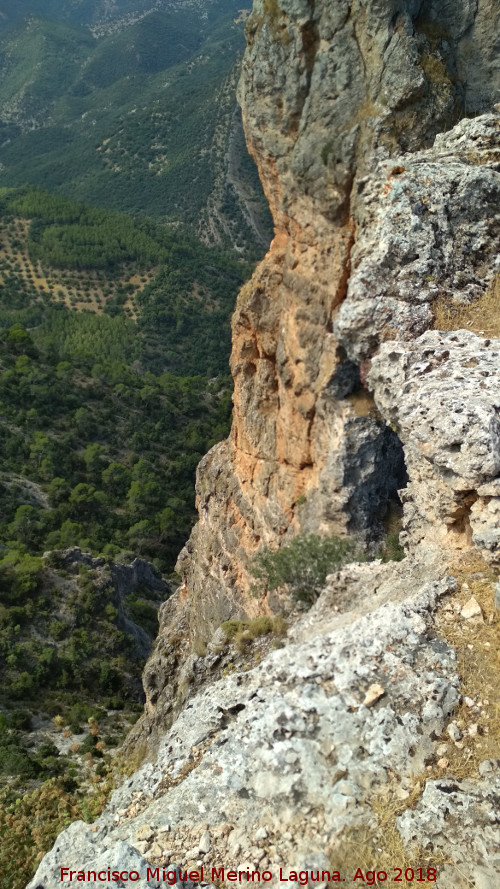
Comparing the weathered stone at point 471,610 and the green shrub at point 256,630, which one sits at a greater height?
the weathered stone at point 471,610

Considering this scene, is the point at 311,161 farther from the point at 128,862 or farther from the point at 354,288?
the point at 128,862

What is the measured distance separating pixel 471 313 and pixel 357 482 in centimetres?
638

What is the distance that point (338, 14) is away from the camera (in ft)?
52.3

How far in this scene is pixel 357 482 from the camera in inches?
653

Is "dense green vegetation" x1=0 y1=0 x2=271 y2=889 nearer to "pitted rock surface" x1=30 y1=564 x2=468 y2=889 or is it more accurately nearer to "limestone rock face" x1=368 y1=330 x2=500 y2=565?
"pitted rock surface" x1=30 y1=564 x2=468 y2=889

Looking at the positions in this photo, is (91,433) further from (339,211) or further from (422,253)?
(422,253)

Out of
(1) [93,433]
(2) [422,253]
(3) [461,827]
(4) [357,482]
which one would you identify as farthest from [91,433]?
(3) [461,827]

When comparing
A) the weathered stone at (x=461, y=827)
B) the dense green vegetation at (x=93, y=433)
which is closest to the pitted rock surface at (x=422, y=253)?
the weathered stone at (x=461, y=827)

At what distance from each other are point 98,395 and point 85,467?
10.2 m

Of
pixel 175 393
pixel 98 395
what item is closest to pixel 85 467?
pixel 98 395

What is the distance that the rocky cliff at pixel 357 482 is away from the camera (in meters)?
6.12

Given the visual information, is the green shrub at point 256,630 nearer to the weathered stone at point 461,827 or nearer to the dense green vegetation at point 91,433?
the weathered stone at point 461,827

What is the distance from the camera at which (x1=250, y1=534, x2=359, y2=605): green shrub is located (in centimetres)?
Answer: 1580

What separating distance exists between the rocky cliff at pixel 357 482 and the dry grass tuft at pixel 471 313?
0.05 metres
